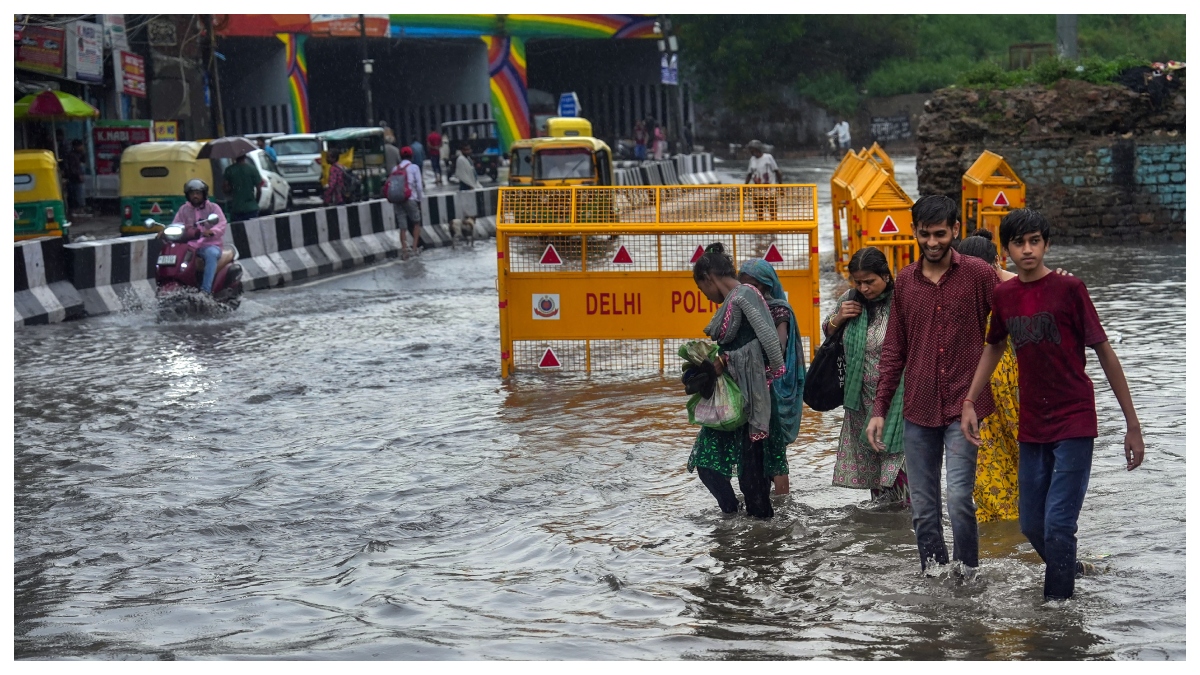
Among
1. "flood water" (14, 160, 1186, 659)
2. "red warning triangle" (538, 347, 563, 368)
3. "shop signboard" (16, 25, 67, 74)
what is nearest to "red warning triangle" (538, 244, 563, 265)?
"red warning triangle" (538, 347, 563, 368)

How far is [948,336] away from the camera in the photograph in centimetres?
534

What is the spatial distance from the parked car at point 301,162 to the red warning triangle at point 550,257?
24364mm

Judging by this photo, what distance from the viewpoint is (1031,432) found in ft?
16.6

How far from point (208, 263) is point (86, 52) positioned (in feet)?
59.5

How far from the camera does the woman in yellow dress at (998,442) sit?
612 centimetres

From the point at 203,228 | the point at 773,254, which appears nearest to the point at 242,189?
the point at 203,228

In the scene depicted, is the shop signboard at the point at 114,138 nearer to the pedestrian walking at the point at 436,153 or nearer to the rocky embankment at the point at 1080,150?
the pedestrian walking at the point at 436,153

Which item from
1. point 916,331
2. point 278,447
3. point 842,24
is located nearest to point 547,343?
point 278,447

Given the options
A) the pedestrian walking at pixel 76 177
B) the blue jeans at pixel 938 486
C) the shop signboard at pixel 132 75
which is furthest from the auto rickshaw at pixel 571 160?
the blue jeans at pixel 938 486

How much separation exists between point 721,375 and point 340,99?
53.7m

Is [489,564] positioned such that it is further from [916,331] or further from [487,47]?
[487,47]

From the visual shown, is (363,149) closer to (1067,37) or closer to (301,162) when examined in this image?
(301,162)

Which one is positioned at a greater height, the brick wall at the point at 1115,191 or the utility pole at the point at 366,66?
the utility pole at the point at 366,66

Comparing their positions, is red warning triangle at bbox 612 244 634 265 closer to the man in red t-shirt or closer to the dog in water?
the dog in water
